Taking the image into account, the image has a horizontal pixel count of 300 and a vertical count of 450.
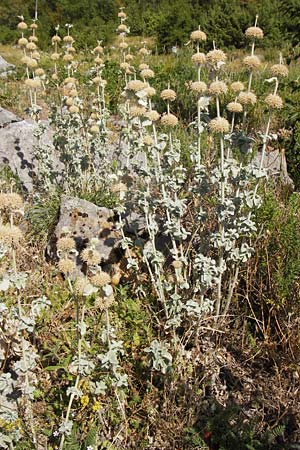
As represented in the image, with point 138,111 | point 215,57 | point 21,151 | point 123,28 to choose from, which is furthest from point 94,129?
point 215,57

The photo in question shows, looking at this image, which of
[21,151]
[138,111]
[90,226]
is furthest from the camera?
[21,151]

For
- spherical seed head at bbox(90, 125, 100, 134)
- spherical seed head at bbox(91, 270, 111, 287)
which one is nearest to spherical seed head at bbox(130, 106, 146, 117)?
spherical seed head at bbox(91, 270, 111, 287)

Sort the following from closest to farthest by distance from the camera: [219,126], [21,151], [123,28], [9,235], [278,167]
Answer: [9,235] → [219,126] → [123,28] → [278,167] → [21,151]

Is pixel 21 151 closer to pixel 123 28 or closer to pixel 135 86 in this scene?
pixel 123 28

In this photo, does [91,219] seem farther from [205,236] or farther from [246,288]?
[246,288]

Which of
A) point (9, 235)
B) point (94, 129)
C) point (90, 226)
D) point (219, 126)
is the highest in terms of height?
point (219, 126)

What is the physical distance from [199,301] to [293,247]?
2.16 feet

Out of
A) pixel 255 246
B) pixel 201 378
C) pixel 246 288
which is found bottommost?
pixel 201 378

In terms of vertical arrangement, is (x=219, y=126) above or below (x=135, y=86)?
below

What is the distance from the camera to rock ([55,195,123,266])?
335 centimetres

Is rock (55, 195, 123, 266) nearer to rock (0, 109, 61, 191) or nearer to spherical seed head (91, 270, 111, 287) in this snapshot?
rock (0, 109, 61, 191)

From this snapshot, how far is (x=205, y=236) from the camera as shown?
9.73 feet

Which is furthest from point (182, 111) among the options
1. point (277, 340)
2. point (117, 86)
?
point (277, 340)

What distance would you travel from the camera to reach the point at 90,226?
3.43 meters
